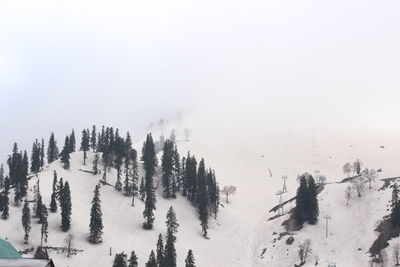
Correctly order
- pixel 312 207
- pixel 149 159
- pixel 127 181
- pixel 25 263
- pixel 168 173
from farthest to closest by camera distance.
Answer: pixel 149 159, pixel 168 173, pixel 127 181, pixel 312 207, pixel 25 263

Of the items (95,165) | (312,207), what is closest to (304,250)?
(312,207)

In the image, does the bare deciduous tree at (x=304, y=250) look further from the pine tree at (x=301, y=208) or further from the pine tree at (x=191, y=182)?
the pine tree at (x=191, y=182)

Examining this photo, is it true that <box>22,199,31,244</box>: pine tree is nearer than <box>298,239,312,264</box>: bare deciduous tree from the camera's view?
Yes

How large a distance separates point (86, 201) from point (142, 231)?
21695mm

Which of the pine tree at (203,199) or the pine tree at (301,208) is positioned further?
the pine tree at (203,199)

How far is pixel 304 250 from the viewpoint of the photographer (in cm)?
13088

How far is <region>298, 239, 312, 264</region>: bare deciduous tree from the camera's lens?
420ft

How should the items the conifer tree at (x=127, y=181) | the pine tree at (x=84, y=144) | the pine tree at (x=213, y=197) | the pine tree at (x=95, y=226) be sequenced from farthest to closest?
1. the pine tree at (x=84, y=144)
2. the pine tree at (x=213, y=197)
3. the conifer tree at (x=127, y=181)
4. the pine tree at (x=95, y=226)

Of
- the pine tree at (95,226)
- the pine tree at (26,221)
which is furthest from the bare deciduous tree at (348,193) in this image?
the pine tree at (26,221)

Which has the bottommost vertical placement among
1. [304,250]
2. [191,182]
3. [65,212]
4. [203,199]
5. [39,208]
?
[304,250]

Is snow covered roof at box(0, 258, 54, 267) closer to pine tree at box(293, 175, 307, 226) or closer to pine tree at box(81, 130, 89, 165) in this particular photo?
pine tree at box(293, 175, 307, 226)

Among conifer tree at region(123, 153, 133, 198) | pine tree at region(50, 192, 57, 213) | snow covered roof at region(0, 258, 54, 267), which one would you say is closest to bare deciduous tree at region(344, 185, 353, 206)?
conifer tree at region(123, 153, 133, 198)

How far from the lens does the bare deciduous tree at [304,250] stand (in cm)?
12812

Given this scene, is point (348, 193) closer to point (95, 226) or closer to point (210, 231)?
point (210, 231)
